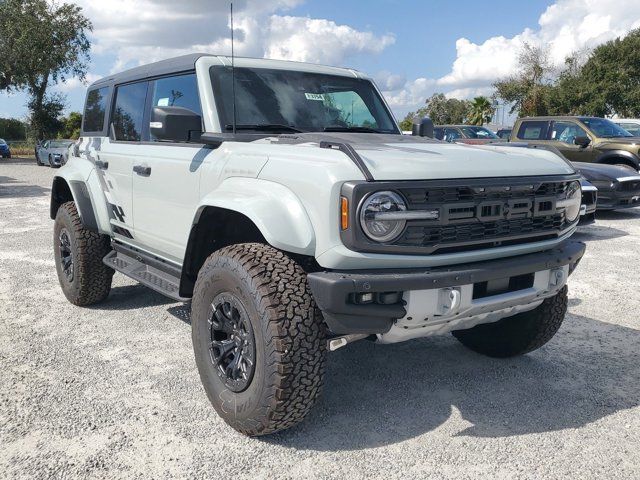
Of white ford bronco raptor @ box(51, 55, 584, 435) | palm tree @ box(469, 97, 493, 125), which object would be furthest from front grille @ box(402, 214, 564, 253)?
palm tree @ box(469, 97, 493, 125)

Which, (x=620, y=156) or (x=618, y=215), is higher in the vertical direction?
(x=620, y=156)

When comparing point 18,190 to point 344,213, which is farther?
point 18,190

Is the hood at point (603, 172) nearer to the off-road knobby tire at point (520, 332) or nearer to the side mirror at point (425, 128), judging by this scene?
the side mirror at point (425, 128)

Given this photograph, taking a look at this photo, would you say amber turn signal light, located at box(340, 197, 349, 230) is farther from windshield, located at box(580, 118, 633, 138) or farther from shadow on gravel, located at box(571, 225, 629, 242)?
windshield, located at box(580, 118, 633, 138)

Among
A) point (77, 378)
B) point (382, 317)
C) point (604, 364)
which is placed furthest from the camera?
point (604, 364)

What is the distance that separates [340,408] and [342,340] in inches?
24.0

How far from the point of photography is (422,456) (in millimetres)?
2850

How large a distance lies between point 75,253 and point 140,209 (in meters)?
1.09

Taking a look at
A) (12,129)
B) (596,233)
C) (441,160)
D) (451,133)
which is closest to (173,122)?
(441,160)

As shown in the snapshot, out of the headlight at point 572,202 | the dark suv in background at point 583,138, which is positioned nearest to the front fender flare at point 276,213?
the headlight at point 572,202

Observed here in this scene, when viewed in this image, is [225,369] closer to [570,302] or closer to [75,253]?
[75,253]

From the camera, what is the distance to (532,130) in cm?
1266

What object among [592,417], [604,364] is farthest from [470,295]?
[604,364]

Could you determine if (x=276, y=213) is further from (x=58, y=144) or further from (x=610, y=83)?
(x=610, y=83)
